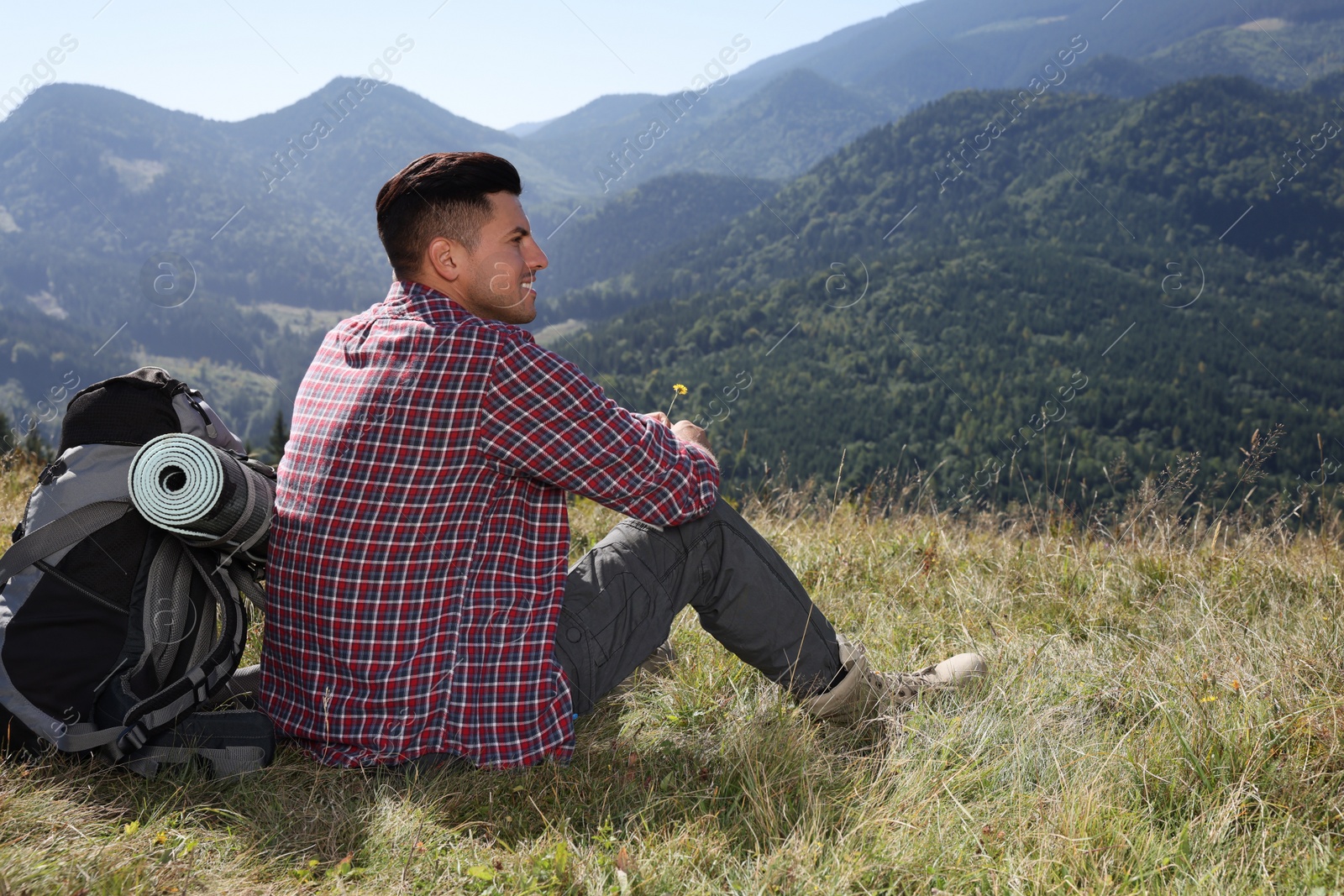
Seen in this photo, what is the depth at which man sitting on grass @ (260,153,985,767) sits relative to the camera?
76.4 inches

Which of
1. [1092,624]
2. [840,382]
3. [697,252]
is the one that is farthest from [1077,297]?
[1092,624]

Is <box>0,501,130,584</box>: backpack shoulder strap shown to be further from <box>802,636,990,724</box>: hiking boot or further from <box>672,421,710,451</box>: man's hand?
<box>802,636,990,724</box>: hiking boot

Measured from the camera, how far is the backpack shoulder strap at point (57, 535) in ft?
5.82

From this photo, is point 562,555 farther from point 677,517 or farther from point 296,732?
point 296,732

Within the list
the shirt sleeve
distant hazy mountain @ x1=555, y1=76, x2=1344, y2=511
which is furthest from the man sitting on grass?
distant hazy mountain @ x1=555, y1=76, x2=1344, y2=511

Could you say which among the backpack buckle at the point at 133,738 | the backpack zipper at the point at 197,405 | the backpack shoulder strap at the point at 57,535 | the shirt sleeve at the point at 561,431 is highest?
the backpack zipper at the point at 197,405

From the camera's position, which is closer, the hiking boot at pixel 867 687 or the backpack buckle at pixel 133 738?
the backpack buckle at pixel 133 738

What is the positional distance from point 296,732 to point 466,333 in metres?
1.05

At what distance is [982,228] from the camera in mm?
147500

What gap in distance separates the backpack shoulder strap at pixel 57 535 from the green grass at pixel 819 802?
0.42 m

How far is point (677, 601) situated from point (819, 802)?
594 millimetres

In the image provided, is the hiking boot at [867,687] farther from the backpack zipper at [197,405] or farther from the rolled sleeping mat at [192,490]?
the backpack zipper at [197,405]

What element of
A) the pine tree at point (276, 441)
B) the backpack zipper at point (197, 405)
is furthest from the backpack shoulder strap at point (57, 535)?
the pine tree at point (276, 441)

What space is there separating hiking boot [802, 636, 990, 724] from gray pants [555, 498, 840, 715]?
69 mm
